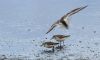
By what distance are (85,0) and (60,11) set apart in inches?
134

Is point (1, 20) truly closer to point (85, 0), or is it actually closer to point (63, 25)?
point (85, 0)

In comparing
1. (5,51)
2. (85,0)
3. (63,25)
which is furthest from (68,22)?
(85,0)

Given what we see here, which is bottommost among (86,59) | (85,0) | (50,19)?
(86,59)

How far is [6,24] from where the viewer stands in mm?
11398

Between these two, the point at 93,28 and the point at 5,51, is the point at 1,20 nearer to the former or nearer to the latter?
the point at 93,28

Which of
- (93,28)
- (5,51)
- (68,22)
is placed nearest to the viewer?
(68,22)

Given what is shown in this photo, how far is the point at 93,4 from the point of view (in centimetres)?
1541

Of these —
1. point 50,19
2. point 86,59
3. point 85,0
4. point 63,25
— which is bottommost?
point 86,59

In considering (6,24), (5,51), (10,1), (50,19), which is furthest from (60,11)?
(5,51)

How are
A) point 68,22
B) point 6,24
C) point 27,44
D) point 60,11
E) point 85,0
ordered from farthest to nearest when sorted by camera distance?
point 85,0, point 60,11, point 6,24, point 27,44, point 68,22

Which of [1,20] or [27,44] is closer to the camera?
[27,44]

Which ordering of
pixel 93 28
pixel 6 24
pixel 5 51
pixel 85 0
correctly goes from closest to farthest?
pixel 5 51 → pixel 93 28 → pixel 6 24 → pixel 85 0

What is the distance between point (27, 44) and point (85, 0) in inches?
345

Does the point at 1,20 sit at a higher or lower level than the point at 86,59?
higher
